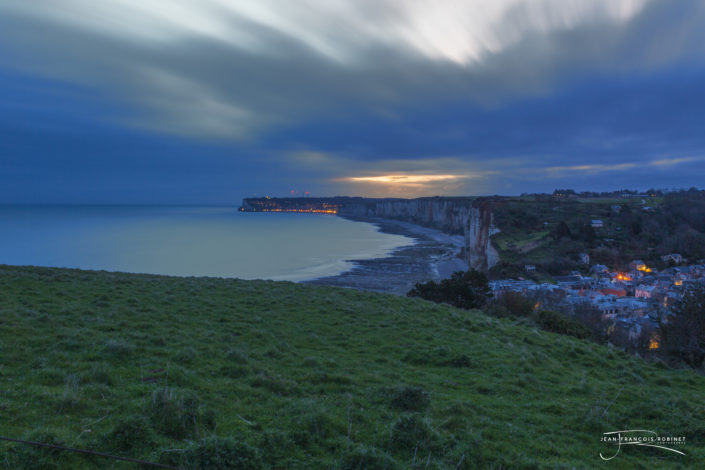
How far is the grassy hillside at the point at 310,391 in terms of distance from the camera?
17.0 ft

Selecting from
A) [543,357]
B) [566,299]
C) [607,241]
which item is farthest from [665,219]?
[543,357]

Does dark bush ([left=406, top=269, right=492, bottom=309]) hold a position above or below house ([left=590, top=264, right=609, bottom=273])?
above

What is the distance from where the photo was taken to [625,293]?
39094mm

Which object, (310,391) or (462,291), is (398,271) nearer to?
(462,291)

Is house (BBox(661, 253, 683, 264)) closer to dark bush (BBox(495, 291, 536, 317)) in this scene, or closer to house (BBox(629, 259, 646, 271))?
house (BBox(629, 259, 646, 271))

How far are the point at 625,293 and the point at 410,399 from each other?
139ft

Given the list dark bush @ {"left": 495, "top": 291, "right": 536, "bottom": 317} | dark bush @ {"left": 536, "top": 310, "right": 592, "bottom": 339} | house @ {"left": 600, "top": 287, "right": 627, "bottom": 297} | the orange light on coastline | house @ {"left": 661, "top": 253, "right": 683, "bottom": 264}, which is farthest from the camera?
house @ {"left": 661, "top": 253, "right": 683, "bottom": 264}

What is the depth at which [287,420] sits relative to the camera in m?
6.17
